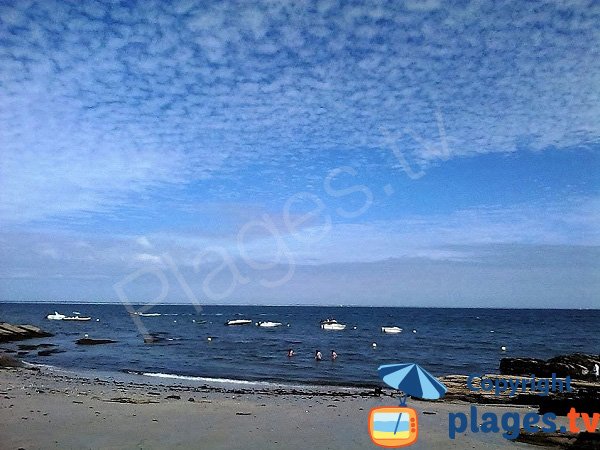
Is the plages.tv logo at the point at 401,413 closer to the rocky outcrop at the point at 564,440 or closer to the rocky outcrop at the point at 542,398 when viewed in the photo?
the rocky outcrop at the point at 564,440

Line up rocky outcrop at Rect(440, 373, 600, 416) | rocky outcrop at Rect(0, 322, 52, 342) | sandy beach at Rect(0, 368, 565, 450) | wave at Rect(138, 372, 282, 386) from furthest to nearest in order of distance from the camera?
rocky outcrop at Rect(0, 322, 52, 342)
wave at Rect(138, 372, 282, 386)
rocky outcrop at Rect(440, 373, 600, 416)
sandy beach at Rect(0, 368, 565, 450)

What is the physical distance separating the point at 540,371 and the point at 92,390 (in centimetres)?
2793

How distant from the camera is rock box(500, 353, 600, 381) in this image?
3056 centimetres

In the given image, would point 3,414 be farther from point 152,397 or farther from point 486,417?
point 486,417

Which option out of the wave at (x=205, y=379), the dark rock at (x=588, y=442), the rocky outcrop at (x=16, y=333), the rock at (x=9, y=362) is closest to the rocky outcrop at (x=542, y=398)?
the dark rock at (x=588, y=442)

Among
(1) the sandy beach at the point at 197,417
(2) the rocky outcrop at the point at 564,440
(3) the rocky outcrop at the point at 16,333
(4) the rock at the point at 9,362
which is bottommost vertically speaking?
(3) the rocky outcrop at the point at 16,333

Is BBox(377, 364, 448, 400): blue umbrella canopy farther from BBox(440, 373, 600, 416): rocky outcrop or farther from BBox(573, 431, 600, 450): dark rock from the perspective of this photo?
BBox(440, 373, 600, 416): rocky outcrop

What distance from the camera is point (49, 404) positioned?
57.5 feet

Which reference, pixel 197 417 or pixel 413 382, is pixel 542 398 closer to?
pixel 413 382

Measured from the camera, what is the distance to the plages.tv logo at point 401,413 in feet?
31.4

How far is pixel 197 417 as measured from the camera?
1602 cm

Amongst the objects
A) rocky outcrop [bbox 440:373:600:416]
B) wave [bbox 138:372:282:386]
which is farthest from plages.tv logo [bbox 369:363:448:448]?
wave [bbox 138:372:282:386]

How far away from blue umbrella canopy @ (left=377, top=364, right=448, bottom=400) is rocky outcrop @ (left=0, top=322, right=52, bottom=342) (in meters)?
55.0

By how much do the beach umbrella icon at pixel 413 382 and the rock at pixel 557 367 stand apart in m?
24.4
